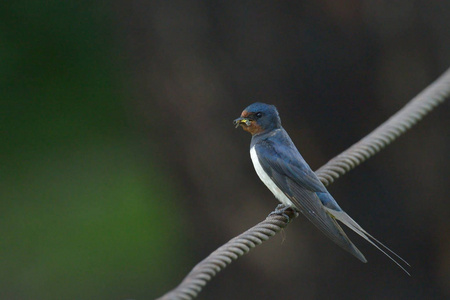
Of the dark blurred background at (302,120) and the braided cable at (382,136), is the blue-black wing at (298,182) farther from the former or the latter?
the dark blurred background at (302,120)

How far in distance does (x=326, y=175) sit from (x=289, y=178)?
174 millimetres

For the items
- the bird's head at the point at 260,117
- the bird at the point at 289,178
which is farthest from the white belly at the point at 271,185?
the bird's head at the point at 260,117

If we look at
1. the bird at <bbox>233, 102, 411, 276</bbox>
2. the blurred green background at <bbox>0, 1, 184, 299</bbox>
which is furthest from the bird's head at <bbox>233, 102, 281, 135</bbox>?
the blurred green background at <bbox>0, 1, 184, 299</bbox>

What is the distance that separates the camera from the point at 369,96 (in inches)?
229

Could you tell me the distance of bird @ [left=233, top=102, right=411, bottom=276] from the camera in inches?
159

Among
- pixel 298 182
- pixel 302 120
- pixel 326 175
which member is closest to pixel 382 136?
pixel 326 175

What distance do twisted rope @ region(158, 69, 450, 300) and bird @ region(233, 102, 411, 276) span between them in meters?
0.08

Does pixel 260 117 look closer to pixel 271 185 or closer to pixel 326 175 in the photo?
pixel 271 185

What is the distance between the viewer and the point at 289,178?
14.0ft

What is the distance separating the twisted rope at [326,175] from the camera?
2809 mm

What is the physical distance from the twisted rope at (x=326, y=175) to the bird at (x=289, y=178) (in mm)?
80

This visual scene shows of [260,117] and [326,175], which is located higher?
[260,117]

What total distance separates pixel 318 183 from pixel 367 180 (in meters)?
1.75

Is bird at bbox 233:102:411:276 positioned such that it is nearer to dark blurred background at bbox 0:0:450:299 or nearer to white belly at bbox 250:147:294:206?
white belly at bbox 250:147:294:206
